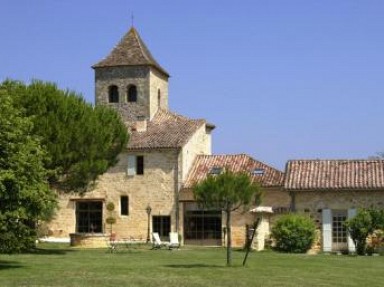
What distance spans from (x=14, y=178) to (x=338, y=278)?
9.67m

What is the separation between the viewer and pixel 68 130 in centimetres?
3341

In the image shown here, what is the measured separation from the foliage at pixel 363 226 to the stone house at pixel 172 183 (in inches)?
99.8

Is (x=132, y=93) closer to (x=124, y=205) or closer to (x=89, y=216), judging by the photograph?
(x=124, y=205)

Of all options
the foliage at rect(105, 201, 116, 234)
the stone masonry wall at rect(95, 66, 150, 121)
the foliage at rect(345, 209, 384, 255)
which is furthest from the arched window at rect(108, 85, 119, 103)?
the foliage at rect(345, 209, 384, 255)

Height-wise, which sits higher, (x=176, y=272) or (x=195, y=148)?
(x=195, y=148)

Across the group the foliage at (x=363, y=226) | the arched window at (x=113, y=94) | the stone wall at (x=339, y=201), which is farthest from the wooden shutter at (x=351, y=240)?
the arched window at (x=113, y=94)

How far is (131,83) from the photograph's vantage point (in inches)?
2026

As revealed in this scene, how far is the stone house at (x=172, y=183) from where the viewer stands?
40.6 m

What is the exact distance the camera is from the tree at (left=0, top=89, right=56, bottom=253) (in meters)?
22.6

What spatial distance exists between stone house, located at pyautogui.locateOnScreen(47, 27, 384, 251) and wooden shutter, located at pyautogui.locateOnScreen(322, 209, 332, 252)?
0.05 meters

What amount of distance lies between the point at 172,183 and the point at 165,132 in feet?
12.0

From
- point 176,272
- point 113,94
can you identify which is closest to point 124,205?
point 113,94

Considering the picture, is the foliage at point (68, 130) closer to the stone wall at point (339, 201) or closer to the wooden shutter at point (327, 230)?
the stone wall at point (339, 201)

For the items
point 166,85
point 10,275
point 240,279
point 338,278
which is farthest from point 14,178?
point 166,85
